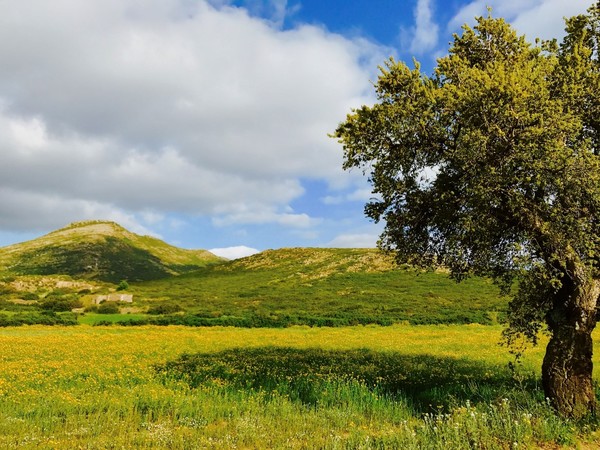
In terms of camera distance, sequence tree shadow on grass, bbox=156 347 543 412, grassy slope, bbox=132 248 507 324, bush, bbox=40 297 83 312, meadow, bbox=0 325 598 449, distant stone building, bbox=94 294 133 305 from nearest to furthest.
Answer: meadow, bbox=0 325 598 449 < tree shadow on grass, bbox=156 347 543 412 < grassy slope, bbox=132 248 507 324 < bush, bbox=40 297 83 312 < distant stone building, bbox=94 294 133 305

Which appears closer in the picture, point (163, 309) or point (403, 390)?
point (403, 390)

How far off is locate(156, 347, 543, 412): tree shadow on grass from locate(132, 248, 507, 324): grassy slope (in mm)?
21754

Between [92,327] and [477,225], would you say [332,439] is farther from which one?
[92,327]

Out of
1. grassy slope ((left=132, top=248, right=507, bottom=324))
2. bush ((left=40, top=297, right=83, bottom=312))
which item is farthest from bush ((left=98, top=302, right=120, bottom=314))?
grassy slope ((left=132, top=248, right=507, bottom=324))

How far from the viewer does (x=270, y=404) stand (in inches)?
568

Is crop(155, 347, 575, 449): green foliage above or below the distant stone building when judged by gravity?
below

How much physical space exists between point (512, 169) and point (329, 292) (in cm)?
10410

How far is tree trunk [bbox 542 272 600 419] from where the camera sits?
45.8 feet

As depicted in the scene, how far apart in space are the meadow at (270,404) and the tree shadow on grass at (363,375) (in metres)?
0.09

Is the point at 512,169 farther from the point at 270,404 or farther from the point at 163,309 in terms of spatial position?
the point at 163,309

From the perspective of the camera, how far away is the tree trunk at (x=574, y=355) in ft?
45.8

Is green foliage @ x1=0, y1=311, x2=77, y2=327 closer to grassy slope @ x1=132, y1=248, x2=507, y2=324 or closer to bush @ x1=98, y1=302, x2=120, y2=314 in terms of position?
bush @ x1=98, y1=302, x2=120, y2=314

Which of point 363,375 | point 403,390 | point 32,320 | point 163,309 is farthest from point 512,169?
point 163,309

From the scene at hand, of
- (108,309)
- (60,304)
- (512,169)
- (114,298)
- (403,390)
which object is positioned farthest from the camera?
(114,298)
